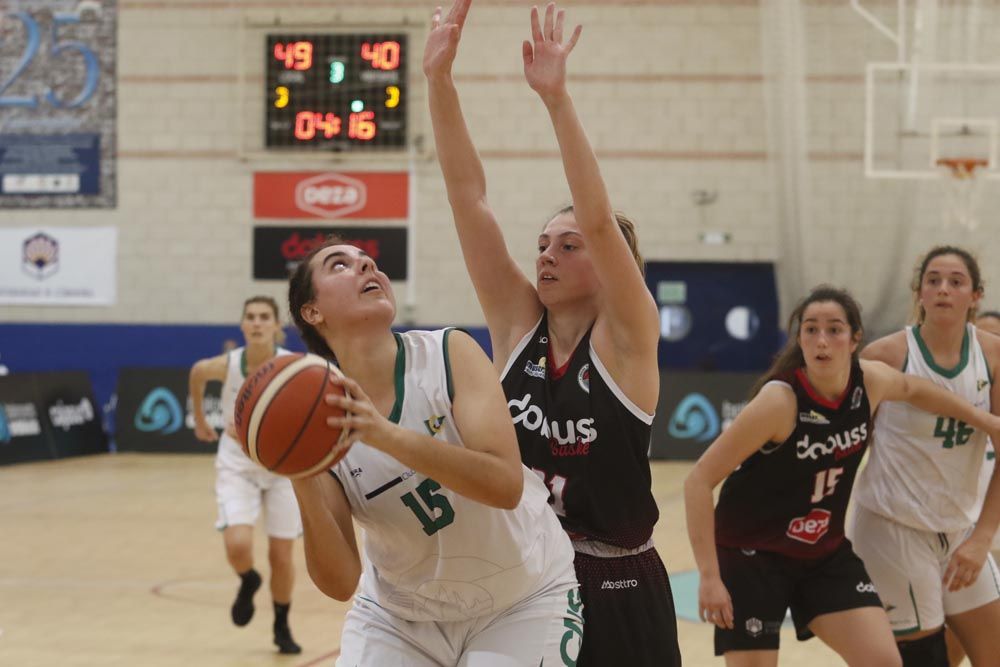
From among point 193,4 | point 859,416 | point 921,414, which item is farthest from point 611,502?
point 193,4

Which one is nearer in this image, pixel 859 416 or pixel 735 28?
pixel 859 416

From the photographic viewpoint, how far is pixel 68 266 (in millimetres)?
16750

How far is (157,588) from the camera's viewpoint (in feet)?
25.0

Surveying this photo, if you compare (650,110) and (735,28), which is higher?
(735,28)

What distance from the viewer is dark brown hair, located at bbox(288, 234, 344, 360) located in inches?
114

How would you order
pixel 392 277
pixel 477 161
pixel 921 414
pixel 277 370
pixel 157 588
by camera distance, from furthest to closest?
1. pixel 392 277
2. pixel 157 588
3. pixel 921 414
4. pixel 477 161
5. pixel 277 370

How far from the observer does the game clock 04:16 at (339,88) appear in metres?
15.5

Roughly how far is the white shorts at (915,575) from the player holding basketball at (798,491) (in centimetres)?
40

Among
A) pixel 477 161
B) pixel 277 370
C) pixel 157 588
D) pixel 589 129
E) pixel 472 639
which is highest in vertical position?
pixel 589 129

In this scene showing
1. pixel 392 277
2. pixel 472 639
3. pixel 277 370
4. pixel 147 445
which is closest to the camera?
pixel 277 370

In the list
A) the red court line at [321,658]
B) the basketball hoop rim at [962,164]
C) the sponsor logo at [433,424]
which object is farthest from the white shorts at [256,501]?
the basketball hoop rim at [962,164]

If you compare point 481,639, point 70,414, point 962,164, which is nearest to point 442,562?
point 481,639

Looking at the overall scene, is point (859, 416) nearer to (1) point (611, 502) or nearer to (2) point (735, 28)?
(1) point (611, 502)

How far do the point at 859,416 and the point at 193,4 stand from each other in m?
14.5
